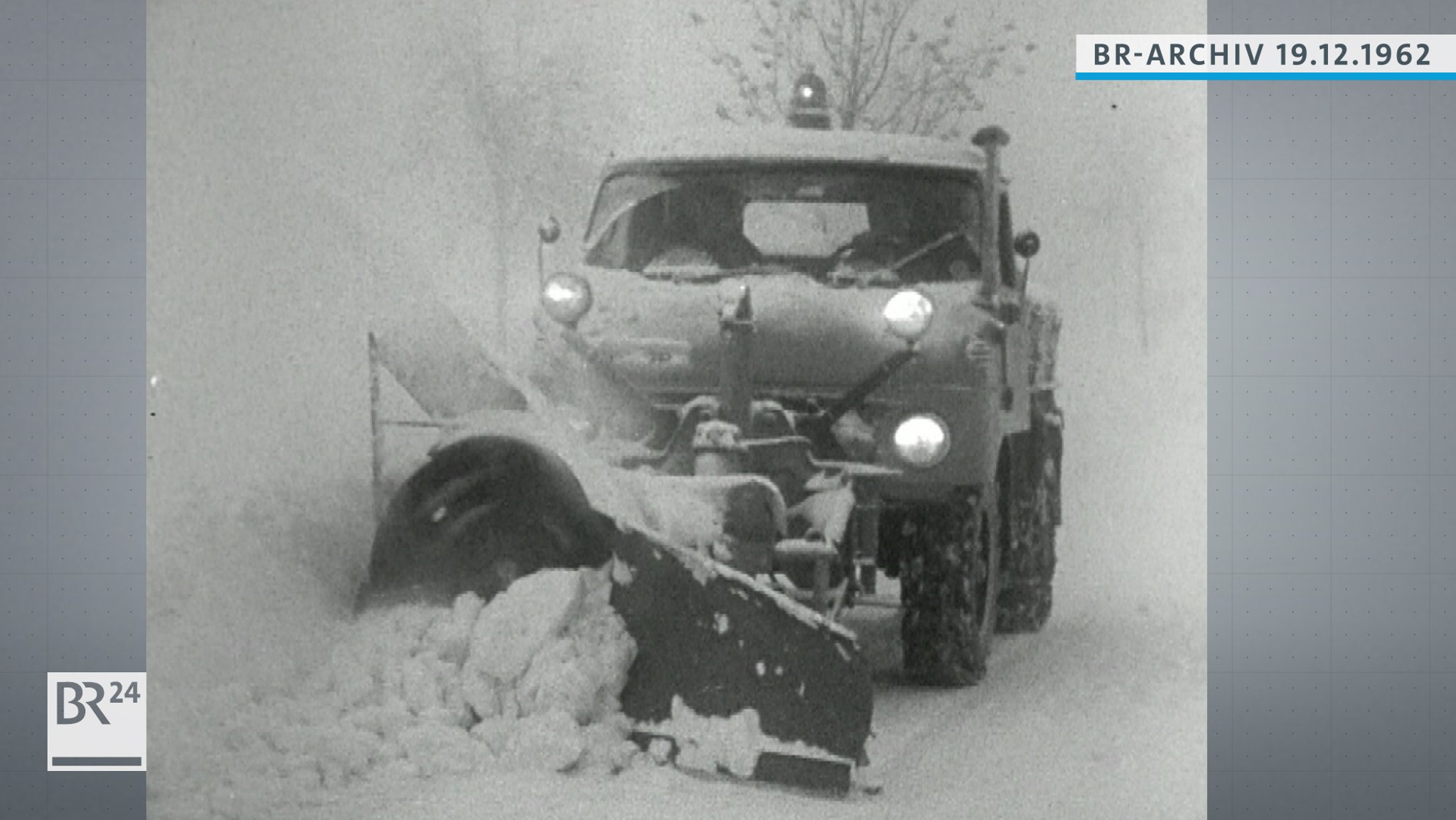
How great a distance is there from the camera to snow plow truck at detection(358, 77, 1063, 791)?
5.39 meters

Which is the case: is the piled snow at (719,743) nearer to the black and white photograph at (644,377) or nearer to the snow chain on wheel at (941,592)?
the black and white photograph at (644,377)

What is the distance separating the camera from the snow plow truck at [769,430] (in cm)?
539

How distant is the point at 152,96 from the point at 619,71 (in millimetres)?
1465

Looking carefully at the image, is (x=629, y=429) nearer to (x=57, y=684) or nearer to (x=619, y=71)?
(x=619, y=71)

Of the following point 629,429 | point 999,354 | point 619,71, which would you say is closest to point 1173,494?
point 999,354

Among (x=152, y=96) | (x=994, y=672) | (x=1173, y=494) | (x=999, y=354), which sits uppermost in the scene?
(x=152, y=96)

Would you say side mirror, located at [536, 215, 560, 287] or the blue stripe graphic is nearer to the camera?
the blue stripe graphic

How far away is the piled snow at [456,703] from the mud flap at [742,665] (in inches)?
2.9

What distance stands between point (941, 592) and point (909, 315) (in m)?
0.96

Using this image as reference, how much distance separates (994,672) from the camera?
6930mm

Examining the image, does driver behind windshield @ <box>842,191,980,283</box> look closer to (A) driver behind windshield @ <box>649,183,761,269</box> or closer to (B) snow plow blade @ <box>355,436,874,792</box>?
(A) driver behind windshield @ <box>649,183,761,269</box>

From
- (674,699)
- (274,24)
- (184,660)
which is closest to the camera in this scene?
(674,699)

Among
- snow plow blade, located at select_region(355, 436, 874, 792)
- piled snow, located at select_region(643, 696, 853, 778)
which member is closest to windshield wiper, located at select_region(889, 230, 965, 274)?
snow plow blade, located at select_region(355, 436, 874, 792)

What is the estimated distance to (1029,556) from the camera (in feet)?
24.6
